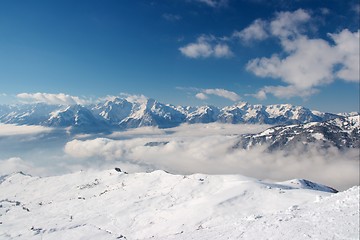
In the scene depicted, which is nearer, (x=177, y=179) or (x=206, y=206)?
(x=206, y=206)

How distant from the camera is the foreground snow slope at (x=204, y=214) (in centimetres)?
5478

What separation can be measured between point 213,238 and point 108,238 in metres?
72.6

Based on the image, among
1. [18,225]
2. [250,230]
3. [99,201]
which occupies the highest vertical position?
[250,230]

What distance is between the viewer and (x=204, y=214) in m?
114

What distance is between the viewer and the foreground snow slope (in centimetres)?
5478

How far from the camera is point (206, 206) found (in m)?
122

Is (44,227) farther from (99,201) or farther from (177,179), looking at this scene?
(177,179)

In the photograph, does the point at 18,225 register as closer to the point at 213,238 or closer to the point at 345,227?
the point at 213,238

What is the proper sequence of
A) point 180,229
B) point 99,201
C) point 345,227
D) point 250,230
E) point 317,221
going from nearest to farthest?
point 345,227 → point 317,221 → point 250,230 → point 180,229 → point 99,201

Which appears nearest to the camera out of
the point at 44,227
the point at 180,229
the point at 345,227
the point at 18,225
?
the point at 345,227

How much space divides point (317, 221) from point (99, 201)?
159982mm

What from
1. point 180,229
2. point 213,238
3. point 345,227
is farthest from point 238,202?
point 345,227

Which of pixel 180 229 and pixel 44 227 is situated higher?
pixel 180 229

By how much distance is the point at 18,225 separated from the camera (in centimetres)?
16925
